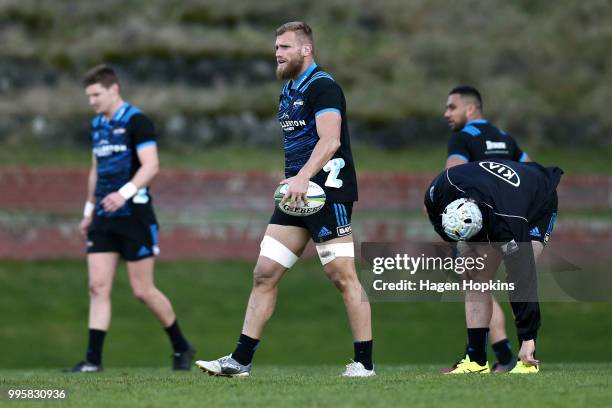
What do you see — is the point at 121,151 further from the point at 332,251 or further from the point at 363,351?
the point at 363,351

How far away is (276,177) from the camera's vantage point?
2167cm

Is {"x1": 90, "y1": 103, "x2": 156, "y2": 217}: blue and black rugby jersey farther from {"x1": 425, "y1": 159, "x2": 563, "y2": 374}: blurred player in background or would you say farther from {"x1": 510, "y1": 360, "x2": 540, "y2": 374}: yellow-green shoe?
{"x1": 510, "y1": 360, "x2": 540, "y2": 374}: yellow-green shoe

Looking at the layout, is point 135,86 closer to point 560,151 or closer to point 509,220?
point 560,151

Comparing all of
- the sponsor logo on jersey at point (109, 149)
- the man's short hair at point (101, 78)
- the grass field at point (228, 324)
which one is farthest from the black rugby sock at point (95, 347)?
the grass field at point (228, 324)

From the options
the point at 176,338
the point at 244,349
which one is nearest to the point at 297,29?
the point at 244,349

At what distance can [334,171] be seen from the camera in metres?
8.09

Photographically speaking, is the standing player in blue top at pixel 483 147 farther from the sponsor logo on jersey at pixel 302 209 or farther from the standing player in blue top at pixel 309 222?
the sponsor logo on jersey at pixel 302 209

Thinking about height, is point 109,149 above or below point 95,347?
above

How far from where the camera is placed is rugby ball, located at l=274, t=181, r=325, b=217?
7.87 meters

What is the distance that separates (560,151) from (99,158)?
18.7m

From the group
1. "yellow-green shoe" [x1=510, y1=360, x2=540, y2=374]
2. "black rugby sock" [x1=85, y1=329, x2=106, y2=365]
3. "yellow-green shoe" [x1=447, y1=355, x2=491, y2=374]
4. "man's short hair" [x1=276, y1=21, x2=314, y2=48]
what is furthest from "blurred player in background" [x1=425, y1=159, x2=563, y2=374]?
"black rugby sock" [x1=85, y1=329, x2=106, y2=365]

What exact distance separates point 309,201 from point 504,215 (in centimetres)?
128

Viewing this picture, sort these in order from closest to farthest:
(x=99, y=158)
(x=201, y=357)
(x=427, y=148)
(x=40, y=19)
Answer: (x=99, y=158)
(x=201, y=357)
(x=427, y=148)
(x=40, y=19)

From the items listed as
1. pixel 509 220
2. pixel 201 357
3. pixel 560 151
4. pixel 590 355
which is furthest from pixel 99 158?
pixel 560 151
